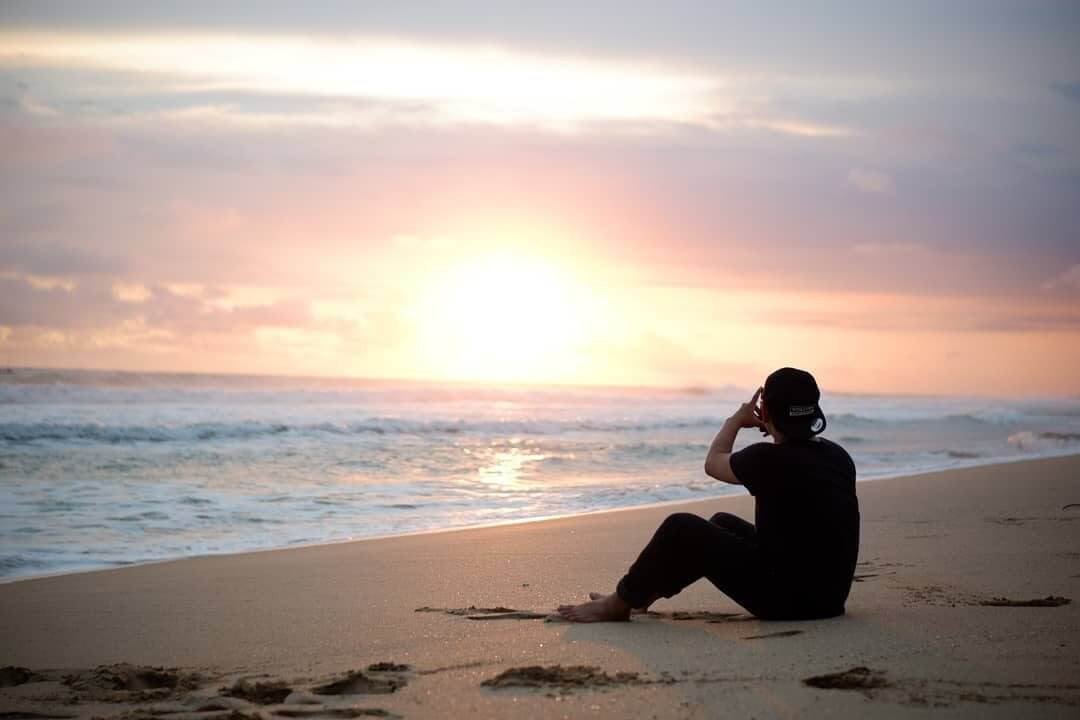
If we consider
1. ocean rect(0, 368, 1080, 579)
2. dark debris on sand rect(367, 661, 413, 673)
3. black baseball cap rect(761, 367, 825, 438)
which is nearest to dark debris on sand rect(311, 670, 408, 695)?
dark debris on sand rect(367, 661, 413, 673)

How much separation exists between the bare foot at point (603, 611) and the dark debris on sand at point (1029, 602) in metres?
1.73

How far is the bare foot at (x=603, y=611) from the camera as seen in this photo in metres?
4.62

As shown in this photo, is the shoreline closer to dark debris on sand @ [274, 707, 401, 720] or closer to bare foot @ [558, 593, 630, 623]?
bare foot @ [558, 593, 630, 623]

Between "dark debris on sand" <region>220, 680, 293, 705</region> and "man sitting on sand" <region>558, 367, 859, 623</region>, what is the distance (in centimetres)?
150

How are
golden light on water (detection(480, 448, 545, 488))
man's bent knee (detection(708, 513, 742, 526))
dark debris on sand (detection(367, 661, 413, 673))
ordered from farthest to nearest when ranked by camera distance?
golden light on water (detection(480, 448, 545, 488)), man's bent knee (detection(708, 513, 742, 526)), dark debris on sand (detection(367, 661, 413, 673))

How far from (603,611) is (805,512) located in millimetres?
1021

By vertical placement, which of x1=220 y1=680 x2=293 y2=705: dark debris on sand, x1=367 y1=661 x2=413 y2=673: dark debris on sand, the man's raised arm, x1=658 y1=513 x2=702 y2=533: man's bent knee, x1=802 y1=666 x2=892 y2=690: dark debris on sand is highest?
the man's raised arm

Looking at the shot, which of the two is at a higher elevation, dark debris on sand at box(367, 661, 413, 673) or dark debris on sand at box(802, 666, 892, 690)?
dark debris on sand at box(802, 666, 892, 690)

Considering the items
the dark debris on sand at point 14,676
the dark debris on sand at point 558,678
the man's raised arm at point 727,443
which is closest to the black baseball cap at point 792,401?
the man's raised arm at point 727,443

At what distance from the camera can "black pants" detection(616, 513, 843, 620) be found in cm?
451

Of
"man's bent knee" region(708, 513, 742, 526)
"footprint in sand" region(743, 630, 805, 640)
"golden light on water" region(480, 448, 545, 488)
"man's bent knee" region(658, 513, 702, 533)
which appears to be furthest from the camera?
"golden light on water" region(480, 448, 545, 488)

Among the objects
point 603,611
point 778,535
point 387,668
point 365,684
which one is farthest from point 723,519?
point 365,684

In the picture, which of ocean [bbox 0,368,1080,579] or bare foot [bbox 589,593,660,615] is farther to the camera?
ocean [bbox 0,368,1080,579]

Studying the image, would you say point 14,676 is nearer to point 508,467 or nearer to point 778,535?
point 778,535
